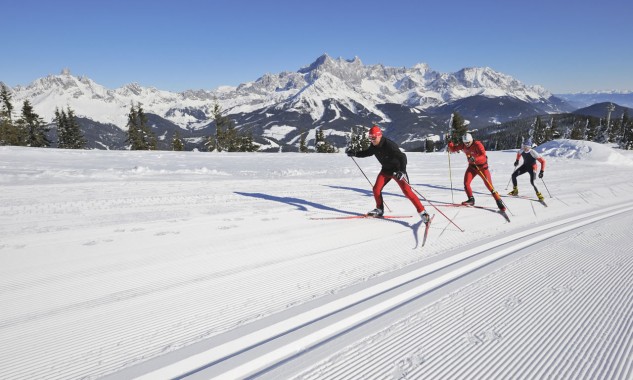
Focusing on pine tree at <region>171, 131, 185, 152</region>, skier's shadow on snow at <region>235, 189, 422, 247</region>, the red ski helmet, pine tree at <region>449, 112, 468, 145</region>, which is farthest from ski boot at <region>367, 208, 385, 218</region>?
pine tree at <region>171, 131, 185, 152</region>

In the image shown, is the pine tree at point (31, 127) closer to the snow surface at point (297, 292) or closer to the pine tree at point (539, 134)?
the snow surface at point (297, 292)

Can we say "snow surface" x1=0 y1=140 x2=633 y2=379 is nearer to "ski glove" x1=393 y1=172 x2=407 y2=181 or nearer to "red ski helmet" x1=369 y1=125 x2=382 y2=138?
"ski glove" x1=393 y1=172 x2=407 y2=181

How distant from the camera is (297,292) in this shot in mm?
3641

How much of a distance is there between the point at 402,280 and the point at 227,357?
7.36 ft

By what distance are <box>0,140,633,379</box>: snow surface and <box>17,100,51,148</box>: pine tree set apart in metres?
53.0

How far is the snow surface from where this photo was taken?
2.57m

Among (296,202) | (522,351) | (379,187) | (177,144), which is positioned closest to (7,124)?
(177,144)

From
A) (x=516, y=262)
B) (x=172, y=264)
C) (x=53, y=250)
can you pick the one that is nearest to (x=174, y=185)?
(x=53, y=250)

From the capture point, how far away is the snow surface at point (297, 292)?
8.44 ft

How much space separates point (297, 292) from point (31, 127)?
204ft

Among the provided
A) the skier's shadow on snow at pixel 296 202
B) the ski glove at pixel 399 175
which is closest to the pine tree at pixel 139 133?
the skier's shadow on snow at pixel 296 202

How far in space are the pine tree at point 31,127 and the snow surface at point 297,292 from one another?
5303cm

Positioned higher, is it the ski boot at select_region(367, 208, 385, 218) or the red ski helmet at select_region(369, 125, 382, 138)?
the red ski helmet at select_region(369, 125, 382, 138)

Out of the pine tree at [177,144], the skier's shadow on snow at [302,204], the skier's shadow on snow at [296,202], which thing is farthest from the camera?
the pine tree at [177,144]
